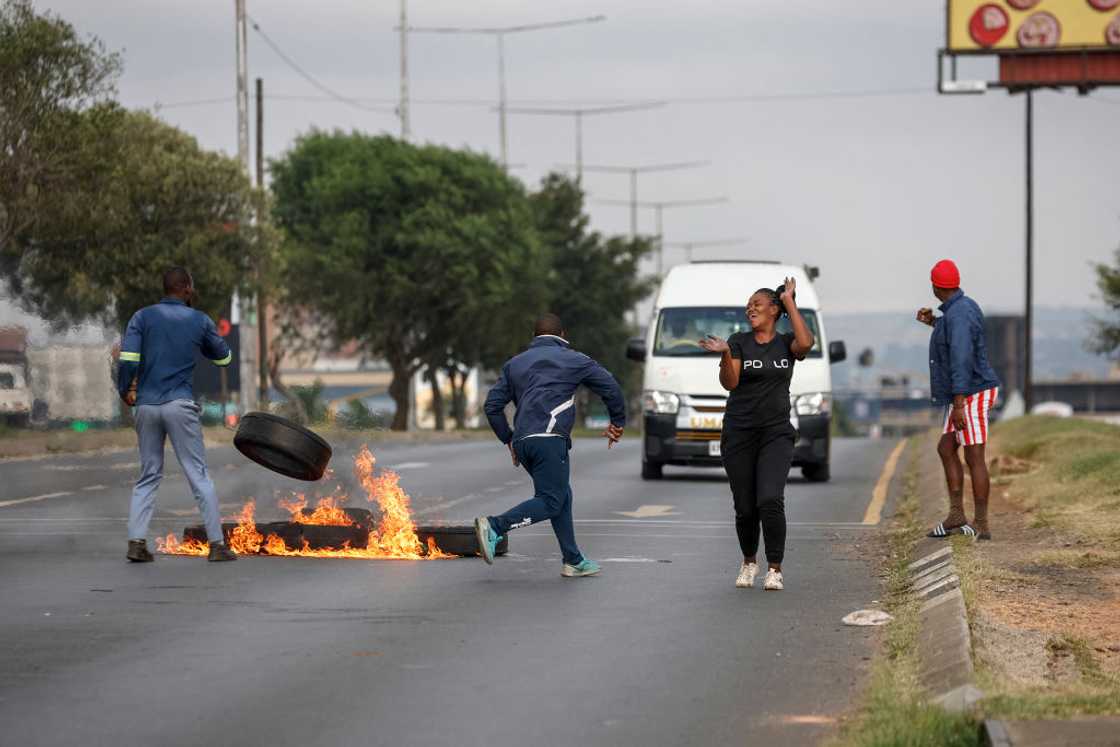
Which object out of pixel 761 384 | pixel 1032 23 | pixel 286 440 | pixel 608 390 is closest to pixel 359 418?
pixel 286 440

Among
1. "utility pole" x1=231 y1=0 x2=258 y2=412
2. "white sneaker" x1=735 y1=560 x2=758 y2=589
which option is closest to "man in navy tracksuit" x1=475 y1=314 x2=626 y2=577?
"white sneaker" x1=735 y1=560 x2=758 y2=589

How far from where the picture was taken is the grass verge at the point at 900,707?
7254 mm

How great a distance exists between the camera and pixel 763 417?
12.3 m

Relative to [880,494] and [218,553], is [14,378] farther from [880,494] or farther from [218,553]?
[218,553]

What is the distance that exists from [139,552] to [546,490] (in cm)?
280

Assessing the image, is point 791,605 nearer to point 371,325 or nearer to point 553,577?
point 553,577

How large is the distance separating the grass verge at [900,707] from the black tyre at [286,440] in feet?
13.9

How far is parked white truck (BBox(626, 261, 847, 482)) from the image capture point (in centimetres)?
2408

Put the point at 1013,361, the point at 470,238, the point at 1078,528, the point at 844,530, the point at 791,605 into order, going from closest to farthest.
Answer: the point at 791,605 < the point at 1078,528 < the point at 844,530 < the point at 470,238 < the point at 1013,361

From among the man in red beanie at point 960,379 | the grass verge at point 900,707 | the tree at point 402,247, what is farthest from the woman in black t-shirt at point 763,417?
the tree at point 402,247

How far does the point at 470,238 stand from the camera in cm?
6494

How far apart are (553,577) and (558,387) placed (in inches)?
46.4

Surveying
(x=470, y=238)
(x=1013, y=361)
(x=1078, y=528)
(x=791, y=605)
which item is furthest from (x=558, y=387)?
(x=1013, y=361)

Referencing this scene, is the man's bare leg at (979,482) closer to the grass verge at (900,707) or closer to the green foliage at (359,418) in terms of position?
the grass verge at (900,707)
